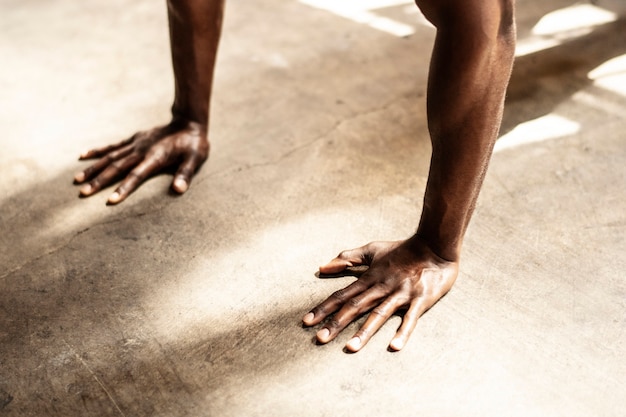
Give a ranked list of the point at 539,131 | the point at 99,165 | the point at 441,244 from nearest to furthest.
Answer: the point at 441,244 → the point at 99,165 → the point at 539,131

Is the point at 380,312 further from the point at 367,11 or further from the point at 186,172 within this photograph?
the point at 367,11

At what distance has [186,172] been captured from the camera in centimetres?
188

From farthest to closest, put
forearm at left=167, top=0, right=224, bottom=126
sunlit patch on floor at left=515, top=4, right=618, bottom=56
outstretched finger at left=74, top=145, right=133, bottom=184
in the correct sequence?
sunlit patch on floor at left=515, top=4, right=618, bottom=56, outstretched finger at left=74, top=145, right=133, bottom=184, forearm at left=167, top=0, right=224, bottom=126

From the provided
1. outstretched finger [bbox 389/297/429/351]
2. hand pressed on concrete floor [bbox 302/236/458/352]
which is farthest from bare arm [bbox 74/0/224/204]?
outstretched finger [bbox 389/297/429/351]

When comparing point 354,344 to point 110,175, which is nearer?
point 354,344

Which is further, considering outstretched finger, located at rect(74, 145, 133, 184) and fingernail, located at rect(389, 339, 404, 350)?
outstretched finger, located at rect(74, 145, 133, 184)

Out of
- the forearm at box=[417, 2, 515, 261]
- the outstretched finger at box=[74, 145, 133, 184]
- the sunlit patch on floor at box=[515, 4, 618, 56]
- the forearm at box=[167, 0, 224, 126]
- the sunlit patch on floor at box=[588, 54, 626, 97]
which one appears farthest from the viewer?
the sunlit patch on floor at box=[515, 4, 618, 56]

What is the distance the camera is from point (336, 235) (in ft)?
5.53

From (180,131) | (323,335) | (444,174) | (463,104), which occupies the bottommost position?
(323,335)

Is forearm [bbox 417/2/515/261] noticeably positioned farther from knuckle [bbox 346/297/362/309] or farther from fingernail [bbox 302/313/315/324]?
fingernail [bbox 302/313/315/324]

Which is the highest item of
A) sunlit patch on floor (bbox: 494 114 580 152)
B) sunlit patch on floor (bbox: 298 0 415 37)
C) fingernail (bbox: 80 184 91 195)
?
sunlit patch on floor (bbox: 298 0 415 37)

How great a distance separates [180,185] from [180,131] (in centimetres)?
22

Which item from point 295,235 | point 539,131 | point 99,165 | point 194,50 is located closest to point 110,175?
point 99,165

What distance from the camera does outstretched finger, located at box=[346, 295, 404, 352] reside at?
4.42ft
